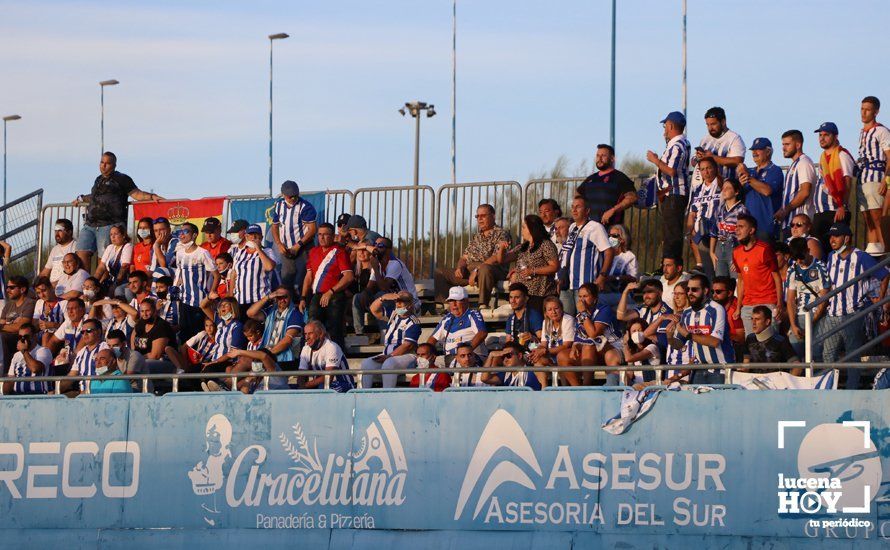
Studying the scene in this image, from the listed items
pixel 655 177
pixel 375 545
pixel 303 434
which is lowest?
pixel 375 545

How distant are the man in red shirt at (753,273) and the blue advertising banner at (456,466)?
2449 millimetres

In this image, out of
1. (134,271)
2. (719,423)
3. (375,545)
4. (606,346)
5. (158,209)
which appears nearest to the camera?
(719,423)

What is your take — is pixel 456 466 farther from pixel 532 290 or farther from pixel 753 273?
pixel 753 273

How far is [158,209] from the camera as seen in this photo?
2259 centimetres

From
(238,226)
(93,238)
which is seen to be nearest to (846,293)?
(238,226)

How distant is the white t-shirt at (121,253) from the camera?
20703 mm

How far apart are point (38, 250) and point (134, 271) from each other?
5.48 metres

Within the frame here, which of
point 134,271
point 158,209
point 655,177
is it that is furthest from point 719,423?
point 158,209

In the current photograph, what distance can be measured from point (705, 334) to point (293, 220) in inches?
277

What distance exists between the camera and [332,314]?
1820 centimetres

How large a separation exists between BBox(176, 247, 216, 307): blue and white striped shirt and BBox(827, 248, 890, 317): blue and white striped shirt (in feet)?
26.2

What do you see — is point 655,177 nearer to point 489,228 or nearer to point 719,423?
point 489,228

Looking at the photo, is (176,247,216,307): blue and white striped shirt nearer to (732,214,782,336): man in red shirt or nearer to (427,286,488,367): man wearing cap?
(427,286,488,367): man wearing cap

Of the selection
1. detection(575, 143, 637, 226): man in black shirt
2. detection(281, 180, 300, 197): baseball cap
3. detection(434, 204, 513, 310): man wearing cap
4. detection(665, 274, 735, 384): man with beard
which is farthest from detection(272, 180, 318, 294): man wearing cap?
detection(665, 274, 735, 384): man with beard
